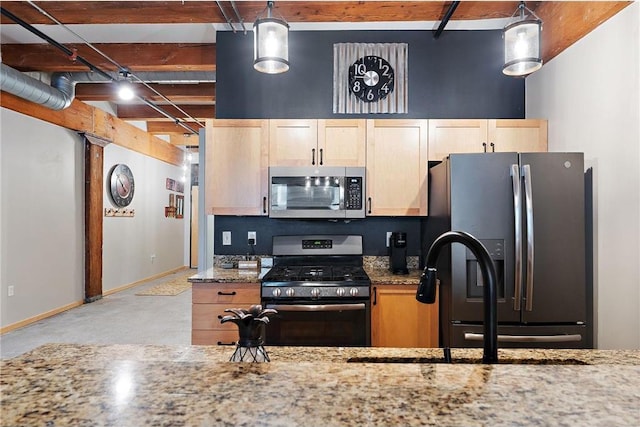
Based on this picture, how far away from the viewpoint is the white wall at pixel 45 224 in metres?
4.59

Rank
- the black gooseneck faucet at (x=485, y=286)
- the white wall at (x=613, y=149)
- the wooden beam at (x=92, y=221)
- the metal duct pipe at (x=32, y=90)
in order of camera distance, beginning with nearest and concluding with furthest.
Answer: the black gooseneck faucet at (x=485, y=286)
the white wall at (x=613, y=149)
the metal duct pipe at (x=32, y=90)
the wooden beam at (x=92, y=221)

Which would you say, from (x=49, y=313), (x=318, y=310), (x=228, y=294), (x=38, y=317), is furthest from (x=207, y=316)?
(x=49, y=313)

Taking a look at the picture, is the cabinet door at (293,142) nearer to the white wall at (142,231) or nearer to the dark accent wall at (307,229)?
the dark accent wall at (307,229)

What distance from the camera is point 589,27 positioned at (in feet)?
9.00

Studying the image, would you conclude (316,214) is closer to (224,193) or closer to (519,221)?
(224,193)

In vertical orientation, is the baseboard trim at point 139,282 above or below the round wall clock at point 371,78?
below

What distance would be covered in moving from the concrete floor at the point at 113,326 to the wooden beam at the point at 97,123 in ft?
8.42

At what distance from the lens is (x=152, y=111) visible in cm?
697

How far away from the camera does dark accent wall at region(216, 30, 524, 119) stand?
3.77m

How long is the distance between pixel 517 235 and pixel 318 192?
1516mm

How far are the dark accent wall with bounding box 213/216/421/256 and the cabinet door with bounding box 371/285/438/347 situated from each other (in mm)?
785

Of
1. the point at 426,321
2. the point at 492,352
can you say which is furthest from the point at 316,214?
the point at 492,352

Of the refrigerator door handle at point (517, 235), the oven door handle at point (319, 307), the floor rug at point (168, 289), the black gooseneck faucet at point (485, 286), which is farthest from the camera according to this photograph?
the floor rug at point (168, 289)

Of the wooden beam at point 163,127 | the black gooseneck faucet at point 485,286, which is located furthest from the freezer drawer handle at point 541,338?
the wooden beam at point 163,127
